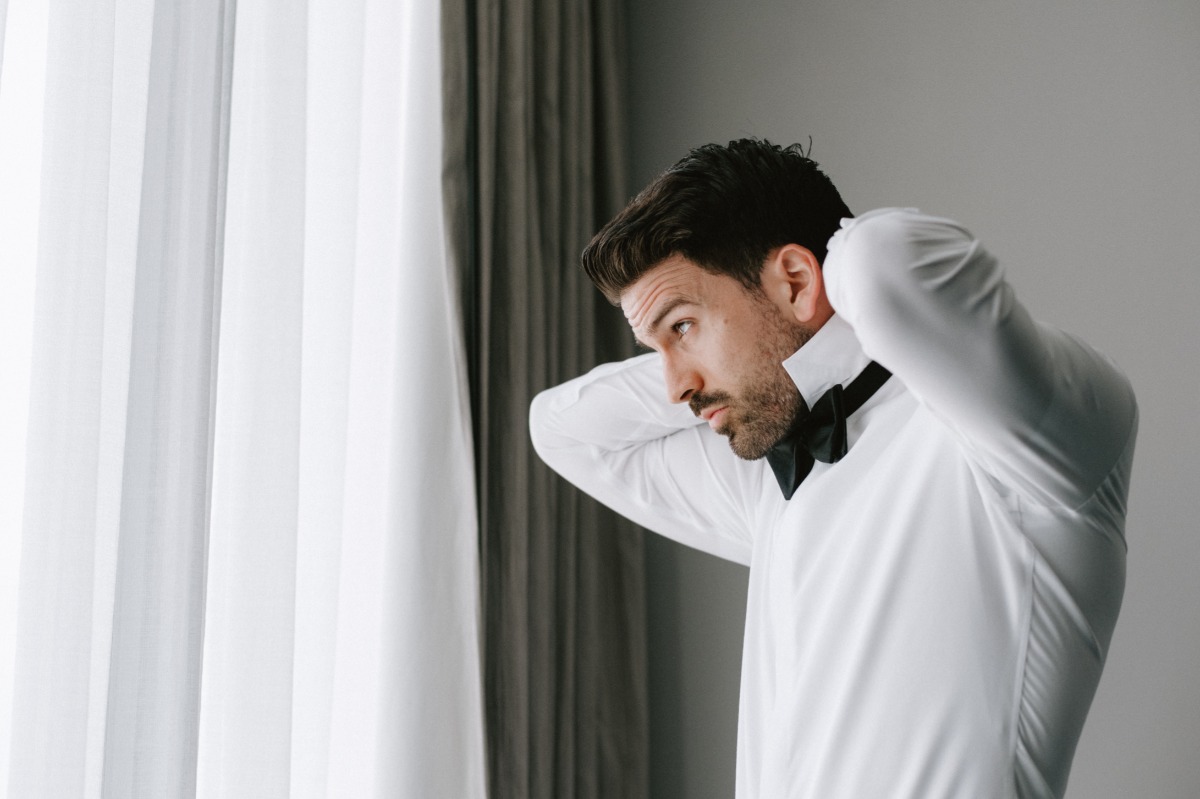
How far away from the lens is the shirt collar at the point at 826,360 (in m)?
1.12

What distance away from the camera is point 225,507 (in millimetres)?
1221

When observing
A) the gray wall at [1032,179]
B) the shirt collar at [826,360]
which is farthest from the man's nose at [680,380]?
the gray wall at [1032,179]

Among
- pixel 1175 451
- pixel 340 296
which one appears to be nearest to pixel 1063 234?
pixel 1175 451

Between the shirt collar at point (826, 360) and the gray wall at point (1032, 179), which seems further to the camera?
the gray wall at point (1032, 179)

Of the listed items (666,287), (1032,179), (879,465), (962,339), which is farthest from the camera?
(1032,179)

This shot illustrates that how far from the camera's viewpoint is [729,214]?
3.76 ft

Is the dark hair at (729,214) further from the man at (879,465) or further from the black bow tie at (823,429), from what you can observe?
the black bow tie at (823,429)

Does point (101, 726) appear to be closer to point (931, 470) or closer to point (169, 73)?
point (169, 73)

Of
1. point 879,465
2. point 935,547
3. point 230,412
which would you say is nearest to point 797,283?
point 879,465

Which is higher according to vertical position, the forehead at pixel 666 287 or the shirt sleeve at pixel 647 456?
Result: the forehead at pixel 666 287

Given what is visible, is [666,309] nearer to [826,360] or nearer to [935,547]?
[826,360]

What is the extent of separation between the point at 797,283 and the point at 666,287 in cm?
16

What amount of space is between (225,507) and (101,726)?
0.92 ft

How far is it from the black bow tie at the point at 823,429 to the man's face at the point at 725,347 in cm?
2
